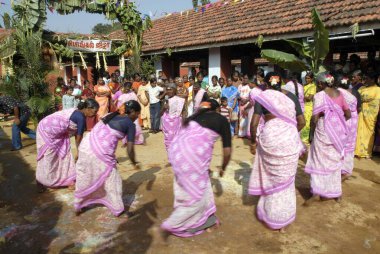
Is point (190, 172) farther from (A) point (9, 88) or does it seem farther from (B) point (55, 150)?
(A) point (9, 88)

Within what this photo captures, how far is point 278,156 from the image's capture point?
354 cm

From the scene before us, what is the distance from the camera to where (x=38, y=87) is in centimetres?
933

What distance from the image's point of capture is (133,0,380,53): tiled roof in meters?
7.50

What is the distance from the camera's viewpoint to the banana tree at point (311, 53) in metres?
6.78

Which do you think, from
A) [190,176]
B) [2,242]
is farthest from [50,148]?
[190,176]

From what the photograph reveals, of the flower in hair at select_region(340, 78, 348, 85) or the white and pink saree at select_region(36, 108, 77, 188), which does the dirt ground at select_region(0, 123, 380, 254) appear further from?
the flower in hair at select_region(340, 78, 348, 85)

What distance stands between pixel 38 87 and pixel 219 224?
7495 mm

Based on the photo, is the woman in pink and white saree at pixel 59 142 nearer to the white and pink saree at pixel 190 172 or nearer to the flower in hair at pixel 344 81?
the white and pink saree at pixel 190 172

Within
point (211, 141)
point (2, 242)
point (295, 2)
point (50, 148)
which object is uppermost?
point (295, 2)

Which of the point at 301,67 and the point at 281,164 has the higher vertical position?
the point at 301,67

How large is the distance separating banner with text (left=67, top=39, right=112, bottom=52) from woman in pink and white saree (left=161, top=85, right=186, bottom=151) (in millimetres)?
7644

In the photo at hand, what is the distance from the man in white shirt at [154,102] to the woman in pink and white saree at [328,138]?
222 inches

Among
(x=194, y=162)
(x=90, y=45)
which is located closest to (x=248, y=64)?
(x=90, y=45)

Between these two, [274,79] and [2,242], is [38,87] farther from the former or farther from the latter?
[274,79]
